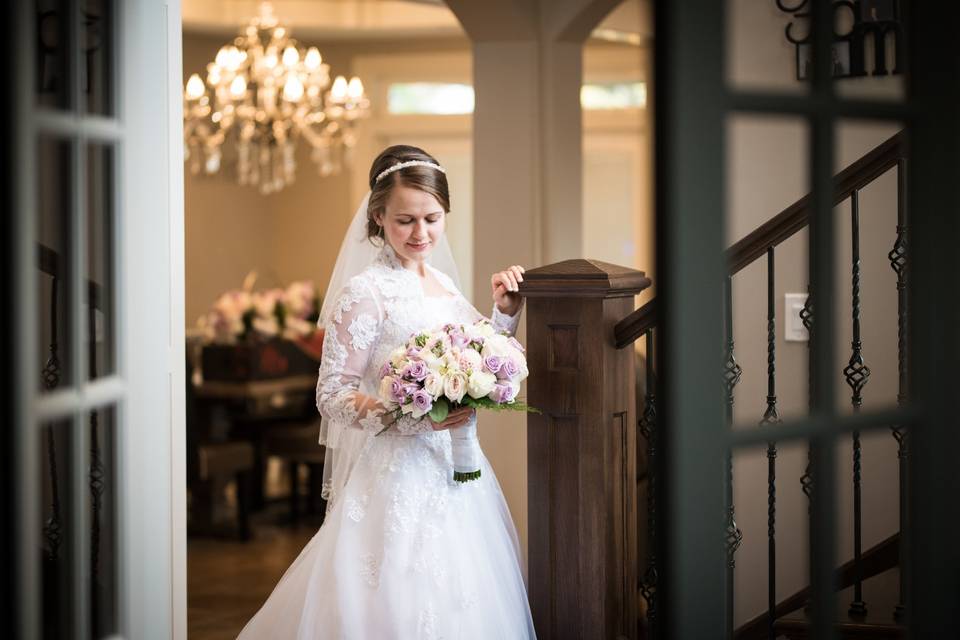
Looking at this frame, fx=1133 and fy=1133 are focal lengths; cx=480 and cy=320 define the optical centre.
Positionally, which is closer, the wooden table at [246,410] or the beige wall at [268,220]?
the wooden table at [246,410]

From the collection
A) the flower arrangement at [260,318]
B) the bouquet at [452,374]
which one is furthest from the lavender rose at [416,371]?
the flower arrangement at [260,318]

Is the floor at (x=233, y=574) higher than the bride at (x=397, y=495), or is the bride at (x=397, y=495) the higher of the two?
the bride at (x=397, y=495)

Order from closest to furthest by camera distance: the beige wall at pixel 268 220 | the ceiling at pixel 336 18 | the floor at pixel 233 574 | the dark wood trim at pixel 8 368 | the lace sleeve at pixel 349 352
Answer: the dark wood trim at pixel 8 368 → the lace sleeve at pixel 349 352 → the floor at pixel 233 574 → the ceiling at pixel 336 18 → the beige wall at pixel 268 220

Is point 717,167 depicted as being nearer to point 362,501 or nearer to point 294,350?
point 362,501

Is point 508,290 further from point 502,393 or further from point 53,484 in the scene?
point 53,484

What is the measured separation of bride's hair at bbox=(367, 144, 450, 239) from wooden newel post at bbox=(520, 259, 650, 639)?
1.20 ft

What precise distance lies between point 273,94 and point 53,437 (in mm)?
4957

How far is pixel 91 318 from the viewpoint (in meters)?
2.00

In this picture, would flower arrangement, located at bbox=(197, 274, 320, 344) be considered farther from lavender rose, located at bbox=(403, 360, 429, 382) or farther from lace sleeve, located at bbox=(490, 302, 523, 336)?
lavender rose, located at bbox=(403, 360, 429, 382)

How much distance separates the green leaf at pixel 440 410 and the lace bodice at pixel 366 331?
0.21 metres

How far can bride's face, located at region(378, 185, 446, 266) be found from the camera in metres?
2.98

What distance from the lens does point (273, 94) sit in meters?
6.62

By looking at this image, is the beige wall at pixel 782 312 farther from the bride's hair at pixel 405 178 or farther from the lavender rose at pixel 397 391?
the lavender rose at pixel 397 391

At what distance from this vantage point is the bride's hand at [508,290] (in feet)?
9.97
